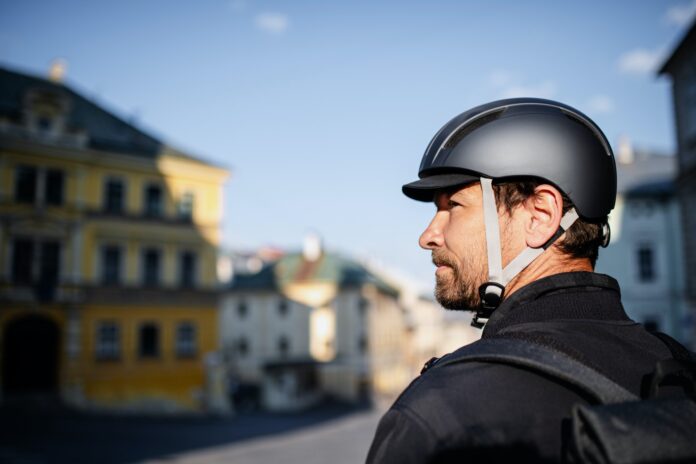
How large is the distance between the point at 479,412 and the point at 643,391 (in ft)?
1.30

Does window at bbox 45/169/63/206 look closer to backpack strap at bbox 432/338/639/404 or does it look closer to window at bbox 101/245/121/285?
window at bbox 101/245/121/285

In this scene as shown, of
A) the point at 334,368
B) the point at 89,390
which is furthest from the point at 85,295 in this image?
the point at 334,368

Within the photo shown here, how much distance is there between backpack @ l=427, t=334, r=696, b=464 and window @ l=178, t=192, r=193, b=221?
3260cm

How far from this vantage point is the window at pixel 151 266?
1225 inches

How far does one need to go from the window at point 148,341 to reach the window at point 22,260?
602 centimetres

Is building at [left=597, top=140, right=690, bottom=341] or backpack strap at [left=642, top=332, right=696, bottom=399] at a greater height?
building at [left=597, top=140, right=690, bottom=341]

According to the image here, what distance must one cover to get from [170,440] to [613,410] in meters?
22.9

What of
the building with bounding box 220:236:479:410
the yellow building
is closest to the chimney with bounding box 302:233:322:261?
the building with bounding box 220:236:479:410

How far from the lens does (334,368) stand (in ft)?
158

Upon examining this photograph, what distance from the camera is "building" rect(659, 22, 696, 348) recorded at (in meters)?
19.4

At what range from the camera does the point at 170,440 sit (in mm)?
21531

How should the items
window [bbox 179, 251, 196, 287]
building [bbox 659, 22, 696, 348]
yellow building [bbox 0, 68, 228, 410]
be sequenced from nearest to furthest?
building [bbox 659, 22, 696, 348], yellow building [bbox 0, 68, 228, 410], window [bbox 179, 251, 196, 287]

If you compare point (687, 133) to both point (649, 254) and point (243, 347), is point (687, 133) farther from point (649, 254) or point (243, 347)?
point (243, 347)

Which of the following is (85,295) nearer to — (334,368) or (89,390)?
(89,390)
